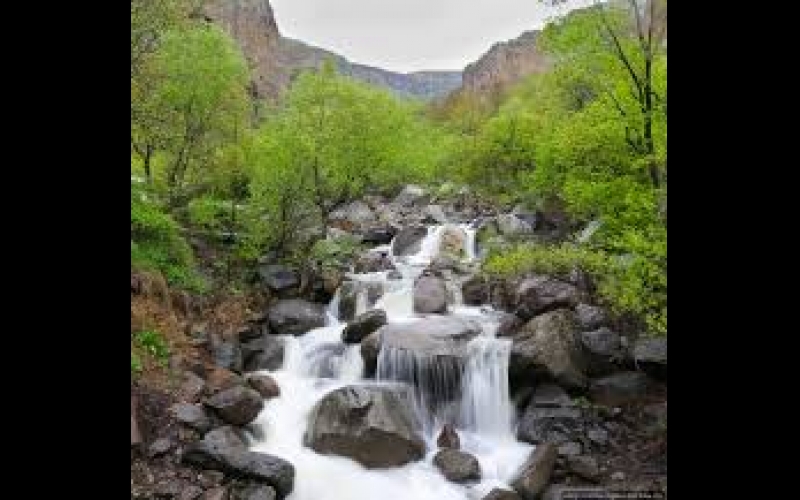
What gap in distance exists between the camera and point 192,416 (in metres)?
14.8

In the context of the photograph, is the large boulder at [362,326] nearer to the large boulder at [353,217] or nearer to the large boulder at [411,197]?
the large boulder at [353,217]

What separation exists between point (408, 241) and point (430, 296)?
9441mm

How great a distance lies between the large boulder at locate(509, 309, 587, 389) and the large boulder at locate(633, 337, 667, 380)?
129 cm

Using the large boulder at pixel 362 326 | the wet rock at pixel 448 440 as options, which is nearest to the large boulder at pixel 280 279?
the large boulder at pixel 362 326

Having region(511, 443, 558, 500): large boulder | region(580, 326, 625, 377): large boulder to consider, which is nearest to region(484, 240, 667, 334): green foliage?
region(580, 326, 625, 377): large boulder

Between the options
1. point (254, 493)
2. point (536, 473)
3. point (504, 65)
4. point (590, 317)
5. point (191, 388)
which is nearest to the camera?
point (254, 493)

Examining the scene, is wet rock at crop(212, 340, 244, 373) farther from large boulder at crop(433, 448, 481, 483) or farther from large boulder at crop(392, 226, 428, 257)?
large boulder at crop(392, 226, 428, 257)

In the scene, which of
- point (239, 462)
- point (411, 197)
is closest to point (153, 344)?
point (239, 462)

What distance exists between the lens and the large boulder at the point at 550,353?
1686cm

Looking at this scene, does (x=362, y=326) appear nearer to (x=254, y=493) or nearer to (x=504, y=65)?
(x=254, y=493)

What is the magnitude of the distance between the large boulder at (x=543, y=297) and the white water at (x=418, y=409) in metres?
1.06

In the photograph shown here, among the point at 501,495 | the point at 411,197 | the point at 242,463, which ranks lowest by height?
the point at 501,495
